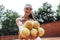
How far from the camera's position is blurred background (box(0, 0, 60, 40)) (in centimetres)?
514

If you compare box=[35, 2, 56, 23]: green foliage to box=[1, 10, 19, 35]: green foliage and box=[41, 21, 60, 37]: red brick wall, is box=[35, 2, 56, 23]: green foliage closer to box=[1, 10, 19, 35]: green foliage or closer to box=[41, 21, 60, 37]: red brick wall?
box=[41, 21, 60, 37]: red brick wall

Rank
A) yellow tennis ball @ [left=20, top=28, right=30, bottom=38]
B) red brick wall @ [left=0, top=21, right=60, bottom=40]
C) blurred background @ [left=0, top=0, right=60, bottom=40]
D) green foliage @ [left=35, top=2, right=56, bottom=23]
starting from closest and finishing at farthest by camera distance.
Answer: yellow tennis ball @ [left=20, top=28, right=30, bottom=38] → blurred background @ [left=0, top=0, right=60, bottom=40] → green foliage @ [left=35, top=2, right=56, bottom=23] → red brick wall @ [left=0, top=21, right=60, bottom=40]

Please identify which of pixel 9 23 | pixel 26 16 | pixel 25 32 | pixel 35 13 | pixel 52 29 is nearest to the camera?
pixel 25 32

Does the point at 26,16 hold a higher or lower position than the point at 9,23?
higher

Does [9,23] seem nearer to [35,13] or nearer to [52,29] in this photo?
[35,13]

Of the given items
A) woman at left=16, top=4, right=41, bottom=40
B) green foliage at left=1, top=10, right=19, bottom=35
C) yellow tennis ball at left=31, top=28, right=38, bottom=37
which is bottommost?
green foliage at left=1, top=10, right=19, bottom=35

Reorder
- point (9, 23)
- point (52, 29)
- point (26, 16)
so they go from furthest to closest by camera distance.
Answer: point (52, 29), point (9, 23), point (26, 16)

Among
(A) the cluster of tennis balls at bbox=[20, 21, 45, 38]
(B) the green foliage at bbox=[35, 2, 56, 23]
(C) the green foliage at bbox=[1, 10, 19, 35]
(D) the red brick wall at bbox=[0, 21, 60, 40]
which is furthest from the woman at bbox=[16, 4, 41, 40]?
(D) the red brick wall at bbox=[0, 21, 60, 40]

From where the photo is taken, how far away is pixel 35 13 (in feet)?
18.2

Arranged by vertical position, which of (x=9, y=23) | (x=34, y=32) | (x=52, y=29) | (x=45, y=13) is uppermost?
(x=34, y=32)

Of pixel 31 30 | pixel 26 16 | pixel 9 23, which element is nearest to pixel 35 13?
pixel 9 23

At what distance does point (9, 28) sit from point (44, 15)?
47.6 inches

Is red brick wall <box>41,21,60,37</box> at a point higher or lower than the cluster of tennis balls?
lower

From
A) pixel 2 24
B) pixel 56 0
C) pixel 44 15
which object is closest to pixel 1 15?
pixel 2 24
